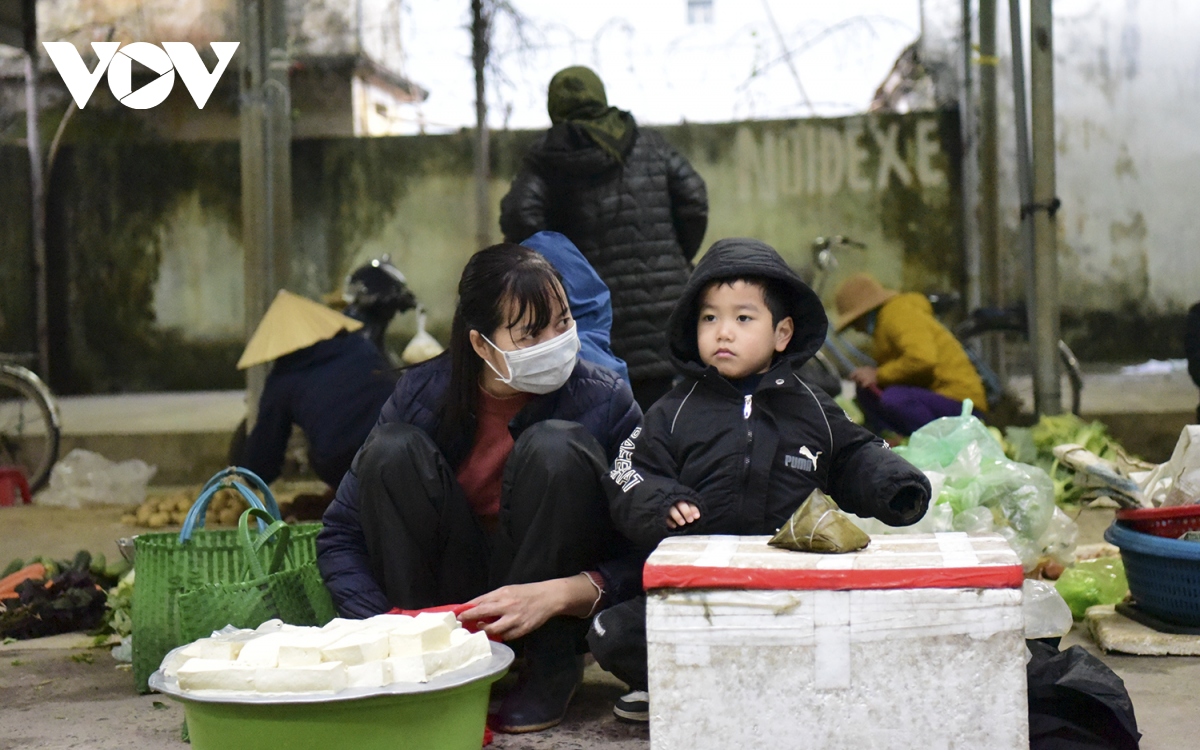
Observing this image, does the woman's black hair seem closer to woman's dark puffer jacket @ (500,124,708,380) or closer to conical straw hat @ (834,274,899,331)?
woman's dark puffer jacket @ (500,124,708,380)

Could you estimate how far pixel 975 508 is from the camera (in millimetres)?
3654

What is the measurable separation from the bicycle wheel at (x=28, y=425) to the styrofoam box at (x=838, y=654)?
5.51 m

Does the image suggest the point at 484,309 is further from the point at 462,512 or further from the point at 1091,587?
the point at 1091,587

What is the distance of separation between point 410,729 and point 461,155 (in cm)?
690

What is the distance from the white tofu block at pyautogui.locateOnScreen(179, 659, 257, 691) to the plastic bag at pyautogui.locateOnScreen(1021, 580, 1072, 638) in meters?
1.80

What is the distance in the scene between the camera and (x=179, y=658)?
216 centimetres

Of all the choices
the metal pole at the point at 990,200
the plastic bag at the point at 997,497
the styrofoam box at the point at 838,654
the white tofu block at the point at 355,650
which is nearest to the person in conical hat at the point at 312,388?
the plastic bag at the point at 997,497

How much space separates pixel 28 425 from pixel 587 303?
188 inches

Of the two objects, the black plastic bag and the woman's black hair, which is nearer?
the black plastic bag

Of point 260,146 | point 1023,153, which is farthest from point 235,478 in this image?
point 1023,153

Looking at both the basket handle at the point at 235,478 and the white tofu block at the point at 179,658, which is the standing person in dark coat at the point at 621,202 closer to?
the basket handle at the point at 235,478

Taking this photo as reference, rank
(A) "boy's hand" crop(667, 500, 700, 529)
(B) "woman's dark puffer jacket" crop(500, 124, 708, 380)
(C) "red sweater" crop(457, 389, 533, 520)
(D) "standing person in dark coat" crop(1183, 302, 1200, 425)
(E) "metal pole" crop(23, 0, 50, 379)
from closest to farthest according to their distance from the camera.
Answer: (A) "boy's hand" crop(667, 500, 700, 529)
(C) "red sweater" crop(457, 389, 533, 520)
(B) "woman's dark puffer jacket" crop(500, 124, 708, 380)
(D) "standing person in dark coat" crop(1183, 302, 1200, 425)
(E) "metal pole" crop(23, 0, 50, 379)

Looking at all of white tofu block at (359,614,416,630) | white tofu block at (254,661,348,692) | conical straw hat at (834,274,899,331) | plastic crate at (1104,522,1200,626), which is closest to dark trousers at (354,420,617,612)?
white tofu block at (359,614,416,630)

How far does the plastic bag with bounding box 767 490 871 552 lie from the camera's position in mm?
2125
